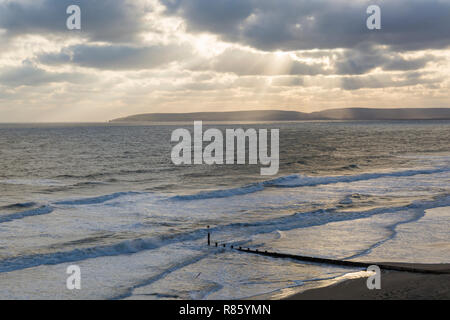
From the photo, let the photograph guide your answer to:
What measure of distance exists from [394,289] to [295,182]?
2909cm

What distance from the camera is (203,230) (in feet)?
76.3

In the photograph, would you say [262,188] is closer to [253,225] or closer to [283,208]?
[283,208]

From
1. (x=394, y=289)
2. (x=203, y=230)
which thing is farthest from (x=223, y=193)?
(x=394, y=289)

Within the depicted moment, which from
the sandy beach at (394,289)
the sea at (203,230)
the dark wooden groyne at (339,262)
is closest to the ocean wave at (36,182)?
the sea at (203,230)

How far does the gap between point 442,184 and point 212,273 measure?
1202 inches

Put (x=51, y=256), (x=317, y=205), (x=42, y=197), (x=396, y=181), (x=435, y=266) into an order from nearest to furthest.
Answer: (x=435, y=266), (x=51, y=256), (x=317, y=205), (x=42, y=197), (x=396, y=181)

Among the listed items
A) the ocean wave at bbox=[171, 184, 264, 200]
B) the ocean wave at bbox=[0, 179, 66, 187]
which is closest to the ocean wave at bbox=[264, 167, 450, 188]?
the ocean wave at bbox=[171, 184, 264, 200]

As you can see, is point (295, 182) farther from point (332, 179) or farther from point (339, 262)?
point (339, 262)

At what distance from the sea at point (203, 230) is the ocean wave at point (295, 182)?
6.5 inches

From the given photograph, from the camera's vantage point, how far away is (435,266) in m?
16.6

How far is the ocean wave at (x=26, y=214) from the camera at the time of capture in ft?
83.6

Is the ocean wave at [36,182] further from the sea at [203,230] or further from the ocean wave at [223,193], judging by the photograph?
the ocean wave at [223,193]

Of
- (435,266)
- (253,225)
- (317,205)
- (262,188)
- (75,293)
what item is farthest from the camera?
(262,188)
